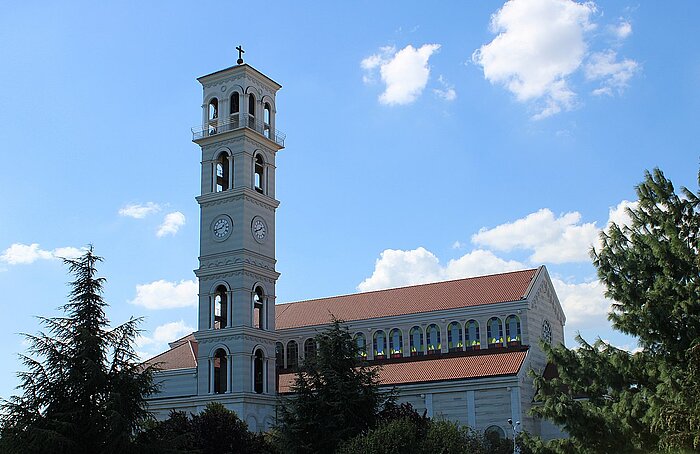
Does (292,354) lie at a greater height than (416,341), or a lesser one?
lesser

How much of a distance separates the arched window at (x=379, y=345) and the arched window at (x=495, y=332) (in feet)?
27.6

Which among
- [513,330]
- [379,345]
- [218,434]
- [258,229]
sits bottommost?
[218,434]

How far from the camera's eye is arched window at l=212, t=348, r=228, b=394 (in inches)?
2424

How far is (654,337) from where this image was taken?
86.9 feet

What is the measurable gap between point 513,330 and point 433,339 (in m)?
6.22

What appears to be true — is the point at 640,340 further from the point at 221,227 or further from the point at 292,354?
the point at 292,354

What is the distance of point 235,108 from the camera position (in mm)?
65500

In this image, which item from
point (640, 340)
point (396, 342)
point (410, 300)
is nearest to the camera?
point (640, 340)

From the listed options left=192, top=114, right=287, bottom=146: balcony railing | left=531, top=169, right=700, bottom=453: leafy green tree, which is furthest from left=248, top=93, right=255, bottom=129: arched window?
left=531, top=169, right=700, bottom=453: leafy green tree

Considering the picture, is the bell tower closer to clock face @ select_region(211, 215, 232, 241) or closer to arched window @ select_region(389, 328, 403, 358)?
clock face @ select_region(211, 215, 232, 241)

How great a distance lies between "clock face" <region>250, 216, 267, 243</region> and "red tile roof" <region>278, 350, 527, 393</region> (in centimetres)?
1050

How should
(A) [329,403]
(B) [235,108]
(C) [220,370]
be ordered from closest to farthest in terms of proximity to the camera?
(A) [329,403]
(C) [220,370]
(B) [235,108]

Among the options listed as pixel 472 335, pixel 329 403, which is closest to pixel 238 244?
pixel 472 335

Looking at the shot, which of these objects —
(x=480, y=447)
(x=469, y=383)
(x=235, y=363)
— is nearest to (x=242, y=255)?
(x=235, y=363)
